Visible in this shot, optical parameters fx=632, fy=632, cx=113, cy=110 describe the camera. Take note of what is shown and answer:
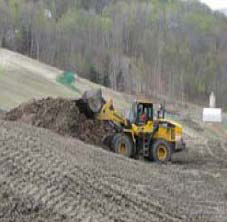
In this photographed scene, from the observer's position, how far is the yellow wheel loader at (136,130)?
19562 mm

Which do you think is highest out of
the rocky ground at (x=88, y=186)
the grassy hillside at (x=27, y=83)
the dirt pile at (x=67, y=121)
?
the grassy hillside at (x=27, y=83)

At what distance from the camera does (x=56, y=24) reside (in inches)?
3255

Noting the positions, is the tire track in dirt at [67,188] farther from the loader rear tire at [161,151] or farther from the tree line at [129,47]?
the tree line at [129,47]

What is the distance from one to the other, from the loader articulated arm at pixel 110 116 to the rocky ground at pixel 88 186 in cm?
261

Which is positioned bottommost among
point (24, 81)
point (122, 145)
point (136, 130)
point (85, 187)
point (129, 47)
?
point (85, 187)

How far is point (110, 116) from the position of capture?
64.5 feet

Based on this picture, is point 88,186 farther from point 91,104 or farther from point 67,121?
point 91,104

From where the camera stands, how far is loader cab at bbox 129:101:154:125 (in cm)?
1988

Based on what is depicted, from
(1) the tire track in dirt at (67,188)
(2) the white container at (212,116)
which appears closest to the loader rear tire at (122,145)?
(1) the tire track in dirt at (67,188)

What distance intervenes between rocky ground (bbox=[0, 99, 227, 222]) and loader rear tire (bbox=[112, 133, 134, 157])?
1864 mm

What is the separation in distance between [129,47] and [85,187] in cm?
7247

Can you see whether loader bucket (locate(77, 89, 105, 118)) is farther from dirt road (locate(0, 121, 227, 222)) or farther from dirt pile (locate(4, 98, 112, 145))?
dirt road (locate(0, 121, 227, 222))

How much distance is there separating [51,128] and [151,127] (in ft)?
10.3

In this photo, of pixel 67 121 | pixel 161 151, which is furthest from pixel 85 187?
pixel 161 151
